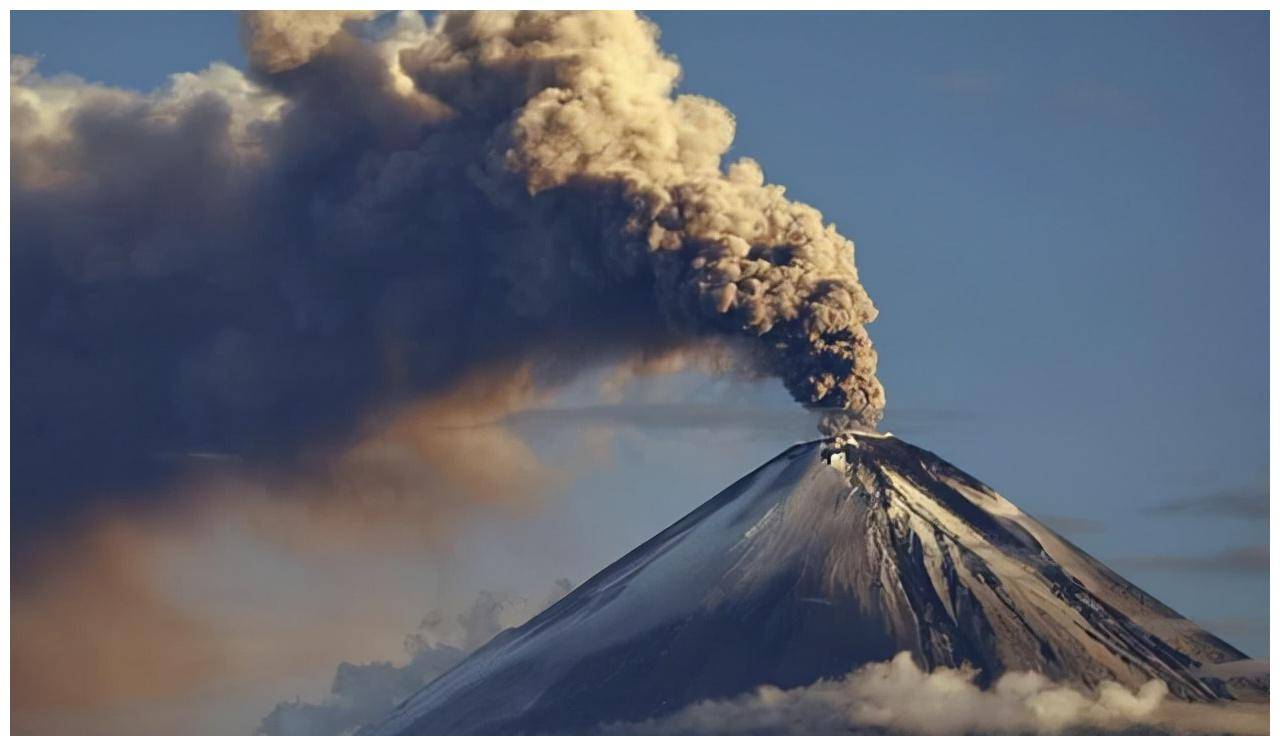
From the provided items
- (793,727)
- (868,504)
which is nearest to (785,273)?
(868,504)

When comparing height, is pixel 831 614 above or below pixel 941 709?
above

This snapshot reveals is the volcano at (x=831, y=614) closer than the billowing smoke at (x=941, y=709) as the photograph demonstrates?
No

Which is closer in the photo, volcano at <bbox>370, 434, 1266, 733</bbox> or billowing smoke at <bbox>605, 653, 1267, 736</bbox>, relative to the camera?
billowing smoke at <bbox>605, 653, 1267, 736</bbox>

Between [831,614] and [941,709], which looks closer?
Answer: [941,709]

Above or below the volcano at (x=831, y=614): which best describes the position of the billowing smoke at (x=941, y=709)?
below

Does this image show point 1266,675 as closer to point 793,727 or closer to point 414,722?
point 793,727
